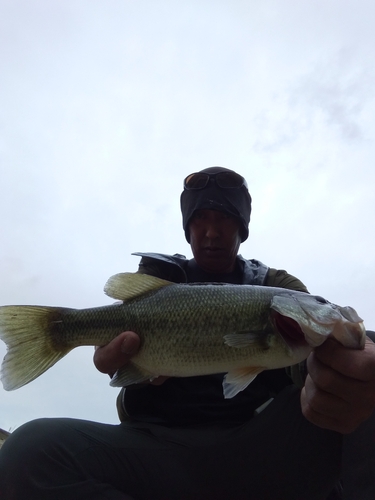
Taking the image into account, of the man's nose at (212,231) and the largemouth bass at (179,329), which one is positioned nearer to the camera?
the largemouth bass at (179,329)

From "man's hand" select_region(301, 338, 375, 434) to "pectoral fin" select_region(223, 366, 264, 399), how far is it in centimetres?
29

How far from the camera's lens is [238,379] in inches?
83.9

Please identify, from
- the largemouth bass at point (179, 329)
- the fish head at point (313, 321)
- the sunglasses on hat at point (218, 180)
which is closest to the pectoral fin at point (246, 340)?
the largemouth bass at point (179, 329)

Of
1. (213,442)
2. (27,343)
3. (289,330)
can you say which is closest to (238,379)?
(289,330)

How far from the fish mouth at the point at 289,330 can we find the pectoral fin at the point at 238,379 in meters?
0.24

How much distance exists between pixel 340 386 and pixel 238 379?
1.72ft

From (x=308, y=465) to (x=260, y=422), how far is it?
1.15ft

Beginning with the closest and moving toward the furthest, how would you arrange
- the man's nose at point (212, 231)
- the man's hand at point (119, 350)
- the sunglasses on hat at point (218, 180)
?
the man's hand at point (119, 350)
the man's nose at point (212, 231)
the sunglasses on hat at point (218, 180)

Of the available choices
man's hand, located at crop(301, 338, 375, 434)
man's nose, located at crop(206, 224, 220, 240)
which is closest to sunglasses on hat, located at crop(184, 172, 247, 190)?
man's nose, located at crop(206, 224, 220, 240)

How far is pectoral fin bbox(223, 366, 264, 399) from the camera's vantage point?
208 centimetres

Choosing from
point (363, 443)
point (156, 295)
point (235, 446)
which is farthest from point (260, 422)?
point (156, 295)

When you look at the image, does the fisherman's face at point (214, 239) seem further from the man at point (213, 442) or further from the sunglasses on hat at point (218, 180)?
the man at point (213, 442)

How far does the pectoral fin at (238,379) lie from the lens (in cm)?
208

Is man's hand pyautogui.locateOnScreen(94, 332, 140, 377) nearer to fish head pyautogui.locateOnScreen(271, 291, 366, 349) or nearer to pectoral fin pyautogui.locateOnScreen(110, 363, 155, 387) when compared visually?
pectoral fin pyautogui.locateOnScreen(110, 363, 155, 387)
